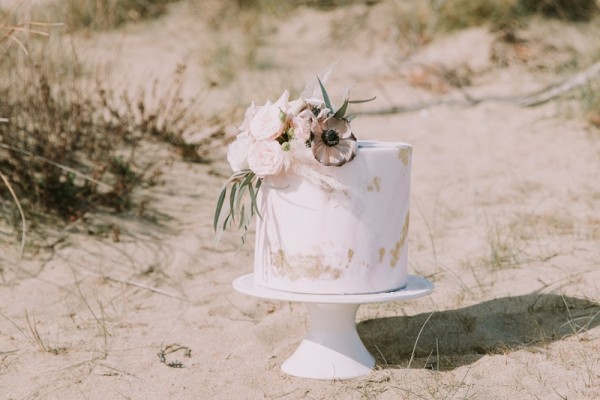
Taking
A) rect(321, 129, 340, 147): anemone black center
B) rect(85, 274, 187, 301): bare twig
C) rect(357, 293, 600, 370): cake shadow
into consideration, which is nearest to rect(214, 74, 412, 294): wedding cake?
rect(321, 129, 340, 147): anemone black center

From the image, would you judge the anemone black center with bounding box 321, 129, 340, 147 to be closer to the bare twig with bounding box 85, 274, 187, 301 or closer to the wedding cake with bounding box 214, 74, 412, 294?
the wedding cake with bounding box 214, 74, 412, 294

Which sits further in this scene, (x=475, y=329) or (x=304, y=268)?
(x=475, y=329)

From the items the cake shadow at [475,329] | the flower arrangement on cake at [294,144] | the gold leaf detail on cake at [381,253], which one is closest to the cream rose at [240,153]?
the flower arrangement on cake at [294,144]

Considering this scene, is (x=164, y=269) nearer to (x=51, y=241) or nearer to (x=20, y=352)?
(x=51, y=241)

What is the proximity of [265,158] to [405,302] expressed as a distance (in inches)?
44.5

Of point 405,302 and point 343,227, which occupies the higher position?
point 343,227

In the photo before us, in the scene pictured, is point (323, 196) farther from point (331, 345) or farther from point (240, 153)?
point (331, 345)

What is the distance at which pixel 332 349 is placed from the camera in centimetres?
314

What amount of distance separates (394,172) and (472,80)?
174 inches

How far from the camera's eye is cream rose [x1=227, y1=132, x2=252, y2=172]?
3068 mm

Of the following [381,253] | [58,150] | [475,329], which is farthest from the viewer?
[58,150]

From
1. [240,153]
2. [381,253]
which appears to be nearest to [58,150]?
[240,153]

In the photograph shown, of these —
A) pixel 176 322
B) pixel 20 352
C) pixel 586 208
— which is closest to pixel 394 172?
pixel 176 322

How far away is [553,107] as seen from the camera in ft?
21.1
